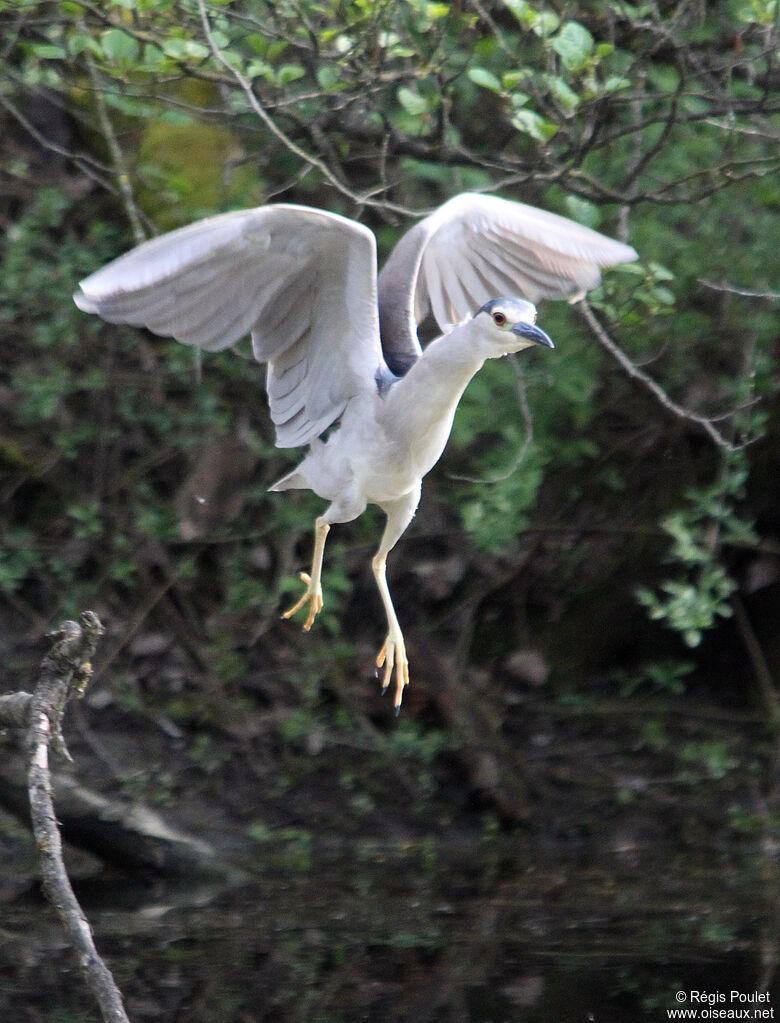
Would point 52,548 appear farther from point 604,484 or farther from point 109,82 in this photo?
point 604,484

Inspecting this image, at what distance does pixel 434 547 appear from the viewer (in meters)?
6.30

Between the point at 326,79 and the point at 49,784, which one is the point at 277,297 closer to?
the point at 326,79

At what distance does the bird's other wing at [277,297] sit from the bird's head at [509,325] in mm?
347

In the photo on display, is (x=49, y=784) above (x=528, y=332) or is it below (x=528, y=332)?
below

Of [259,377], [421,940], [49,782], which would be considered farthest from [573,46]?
[421,940]

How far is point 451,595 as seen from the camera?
20.7 feet

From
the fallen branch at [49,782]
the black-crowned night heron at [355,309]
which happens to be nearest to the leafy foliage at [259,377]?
the black-crowned night heron at [355,309]

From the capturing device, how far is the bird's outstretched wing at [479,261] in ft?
12.6

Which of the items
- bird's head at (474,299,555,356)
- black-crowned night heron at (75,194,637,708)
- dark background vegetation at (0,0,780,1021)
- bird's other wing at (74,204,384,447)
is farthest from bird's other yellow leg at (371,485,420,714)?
dark background vegetation at (0,0,780,1021)

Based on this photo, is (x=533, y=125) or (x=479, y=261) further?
(x=479, y=261)

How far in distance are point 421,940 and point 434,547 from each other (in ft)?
7.10

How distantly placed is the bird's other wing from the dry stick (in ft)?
2.57

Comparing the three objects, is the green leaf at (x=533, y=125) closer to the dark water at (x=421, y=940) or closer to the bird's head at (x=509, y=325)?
the bird's head at (x=509, y=325)

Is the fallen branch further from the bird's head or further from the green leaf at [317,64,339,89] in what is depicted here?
the green leaf at [317,64,339,89]
